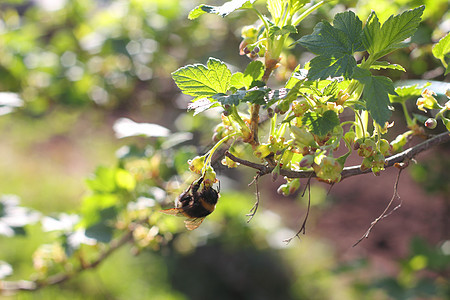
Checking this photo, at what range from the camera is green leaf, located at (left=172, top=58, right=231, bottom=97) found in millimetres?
433

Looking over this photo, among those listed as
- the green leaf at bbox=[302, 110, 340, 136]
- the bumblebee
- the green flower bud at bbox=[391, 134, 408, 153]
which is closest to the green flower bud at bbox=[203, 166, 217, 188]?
the bumblebee

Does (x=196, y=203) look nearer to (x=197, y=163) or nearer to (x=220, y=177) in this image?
(x=197, y=163)

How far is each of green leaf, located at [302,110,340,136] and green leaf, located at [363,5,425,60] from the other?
0.08m

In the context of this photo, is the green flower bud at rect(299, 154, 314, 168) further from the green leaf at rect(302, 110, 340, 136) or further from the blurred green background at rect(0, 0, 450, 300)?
the blurred green background at rect(0, 0, 450, 300)

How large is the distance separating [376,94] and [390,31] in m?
0.07

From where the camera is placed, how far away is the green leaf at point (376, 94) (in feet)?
1.30

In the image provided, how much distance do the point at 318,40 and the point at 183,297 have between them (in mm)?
1996

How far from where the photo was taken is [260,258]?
2.28 m

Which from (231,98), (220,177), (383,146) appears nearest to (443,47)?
(383,146)

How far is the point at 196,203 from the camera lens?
417 mm

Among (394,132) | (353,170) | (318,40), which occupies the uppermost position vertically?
(318,40)

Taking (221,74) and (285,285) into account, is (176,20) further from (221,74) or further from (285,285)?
(285,285)

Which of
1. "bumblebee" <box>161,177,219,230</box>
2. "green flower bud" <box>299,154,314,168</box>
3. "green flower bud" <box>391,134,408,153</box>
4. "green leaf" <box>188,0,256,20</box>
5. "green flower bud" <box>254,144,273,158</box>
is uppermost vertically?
"green leaf" <box>188,0,256,20</box>

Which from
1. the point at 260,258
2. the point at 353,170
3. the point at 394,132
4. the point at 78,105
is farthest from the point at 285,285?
the point at 353,170
